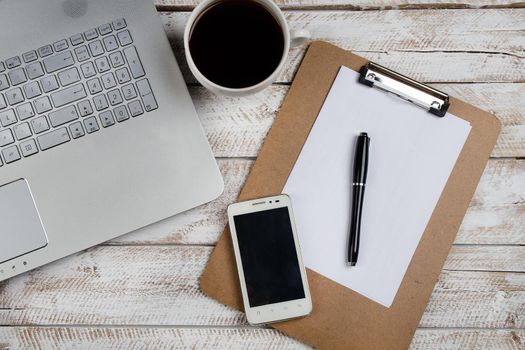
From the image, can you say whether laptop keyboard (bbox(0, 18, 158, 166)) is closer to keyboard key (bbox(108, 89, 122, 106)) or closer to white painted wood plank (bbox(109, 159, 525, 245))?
keyboard key (bbox(108, 89, 122, 106))

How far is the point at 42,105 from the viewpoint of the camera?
0.56m

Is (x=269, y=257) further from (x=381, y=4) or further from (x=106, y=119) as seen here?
(x=381, y=4)

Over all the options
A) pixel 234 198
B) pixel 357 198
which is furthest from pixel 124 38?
pixel 357 198

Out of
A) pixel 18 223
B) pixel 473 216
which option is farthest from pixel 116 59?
pixel 473 216

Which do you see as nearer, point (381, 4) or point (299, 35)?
point (299, 35)

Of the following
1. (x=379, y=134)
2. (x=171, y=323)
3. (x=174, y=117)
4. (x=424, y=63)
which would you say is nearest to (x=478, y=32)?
(x=424, y=63)

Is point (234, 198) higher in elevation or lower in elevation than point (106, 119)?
lower

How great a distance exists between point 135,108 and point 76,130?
72mm

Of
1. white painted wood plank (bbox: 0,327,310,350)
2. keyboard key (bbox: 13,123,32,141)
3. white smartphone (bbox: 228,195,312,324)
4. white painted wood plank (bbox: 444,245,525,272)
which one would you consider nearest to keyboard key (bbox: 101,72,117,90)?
keyboard key (bbox: 13,123,32,141)

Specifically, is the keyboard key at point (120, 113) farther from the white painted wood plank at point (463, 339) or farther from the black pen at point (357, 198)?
the white painted wood plank at point (463, 339)

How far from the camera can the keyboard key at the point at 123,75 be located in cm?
57

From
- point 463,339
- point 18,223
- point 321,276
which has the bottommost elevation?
point 463,339

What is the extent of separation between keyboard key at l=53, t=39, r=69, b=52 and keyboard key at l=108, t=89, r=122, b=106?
0.08m

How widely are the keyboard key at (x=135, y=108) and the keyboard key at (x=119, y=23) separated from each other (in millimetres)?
91
